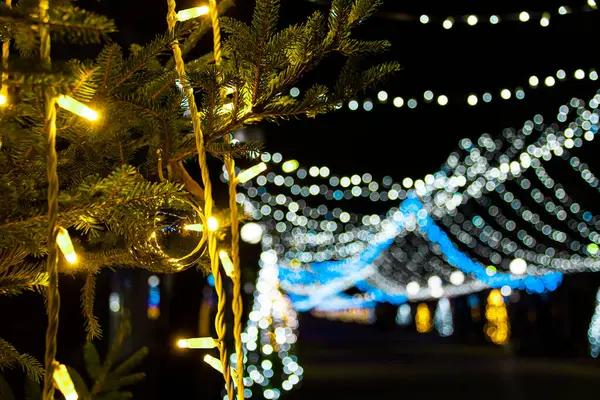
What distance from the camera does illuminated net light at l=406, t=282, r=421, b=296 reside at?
1922 inches

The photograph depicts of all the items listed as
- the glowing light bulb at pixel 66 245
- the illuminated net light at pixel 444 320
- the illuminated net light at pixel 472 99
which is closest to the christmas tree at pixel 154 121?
the glowing light bulb at pixel 66 245

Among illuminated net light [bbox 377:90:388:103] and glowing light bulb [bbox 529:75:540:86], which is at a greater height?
glowing light bulb [bbox 529:75:540:86]

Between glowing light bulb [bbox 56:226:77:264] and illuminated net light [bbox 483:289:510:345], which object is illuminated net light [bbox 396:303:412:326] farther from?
glowing light bulb [bbox 56:226:77:264]

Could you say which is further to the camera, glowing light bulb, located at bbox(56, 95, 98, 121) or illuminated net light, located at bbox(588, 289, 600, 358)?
illuminated net light, located at bbox(588, 289, 600, 358)

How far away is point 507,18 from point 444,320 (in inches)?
1430

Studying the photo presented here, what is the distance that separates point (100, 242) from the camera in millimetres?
2102

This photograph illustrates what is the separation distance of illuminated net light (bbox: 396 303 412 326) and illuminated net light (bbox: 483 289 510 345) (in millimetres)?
28498

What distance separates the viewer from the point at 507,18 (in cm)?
757

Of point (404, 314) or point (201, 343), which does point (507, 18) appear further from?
point (404, 314)

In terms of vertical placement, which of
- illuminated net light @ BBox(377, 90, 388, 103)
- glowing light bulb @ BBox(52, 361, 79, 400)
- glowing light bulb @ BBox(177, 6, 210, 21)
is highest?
illuminated net light @ BBox(377, 90, 388, 103)

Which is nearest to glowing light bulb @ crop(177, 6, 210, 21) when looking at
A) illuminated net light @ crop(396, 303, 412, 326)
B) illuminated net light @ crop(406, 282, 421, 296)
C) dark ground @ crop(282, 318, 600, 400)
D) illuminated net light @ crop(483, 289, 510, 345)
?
dark ground @ crop(282, 318, 600, 400)

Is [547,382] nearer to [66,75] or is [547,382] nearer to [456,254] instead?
[66,75]

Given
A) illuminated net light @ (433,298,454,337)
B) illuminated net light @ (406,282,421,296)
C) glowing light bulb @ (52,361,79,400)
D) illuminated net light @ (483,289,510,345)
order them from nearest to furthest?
glowing light bulb @ (52,361,79,400)
illuminated net light @ (483,289,510,345)
illuminated net light @ (433,298,454,337)
illuminated net light @ (406,282,421,296)

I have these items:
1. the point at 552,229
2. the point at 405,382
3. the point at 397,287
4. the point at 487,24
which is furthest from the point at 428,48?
the point at 397,287
